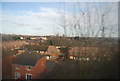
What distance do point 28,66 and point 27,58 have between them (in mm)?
109

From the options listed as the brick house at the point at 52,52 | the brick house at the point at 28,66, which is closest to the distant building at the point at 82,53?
the brick house at the point at 52,52

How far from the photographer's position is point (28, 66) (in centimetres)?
123

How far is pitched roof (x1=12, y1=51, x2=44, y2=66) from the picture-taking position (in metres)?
1.25

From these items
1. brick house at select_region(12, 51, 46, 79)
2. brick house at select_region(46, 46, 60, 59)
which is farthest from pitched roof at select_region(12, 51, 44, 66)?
brick house at select_region(46, 46, 60, 59)

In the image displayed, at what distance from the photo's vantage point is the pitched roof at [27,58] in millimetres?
1253

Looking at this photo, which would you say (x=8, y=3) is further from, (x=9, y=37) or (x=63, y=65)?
(x=63, y=65)

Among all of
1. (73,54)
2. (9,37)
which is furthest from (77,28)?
(9,37)

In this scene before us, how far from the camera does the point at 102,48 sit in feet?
4.06

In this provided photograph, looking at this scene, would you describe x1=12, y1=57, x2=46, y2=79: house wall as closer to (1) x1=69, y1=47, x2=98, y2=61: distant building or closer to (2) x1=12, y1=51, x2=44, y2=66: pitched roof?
(2) x1=12, y1=51, x2=44, y2=66: pitched roof

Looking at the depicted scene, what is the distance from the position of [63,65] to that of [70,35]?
16.4 inches

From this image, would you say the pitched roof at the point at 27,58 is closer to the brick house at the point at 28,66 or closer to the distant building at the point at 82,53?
the brick house at the point at 28,66

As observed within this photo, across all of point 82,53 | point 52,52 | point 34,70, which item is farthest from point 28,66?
point 82,53

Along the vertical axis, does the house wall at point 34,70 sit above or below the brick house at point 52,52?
below

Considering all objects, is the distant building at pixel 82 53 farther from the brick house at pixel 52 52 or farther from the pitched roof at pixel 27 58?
the pitched roof at pixel 27 58
